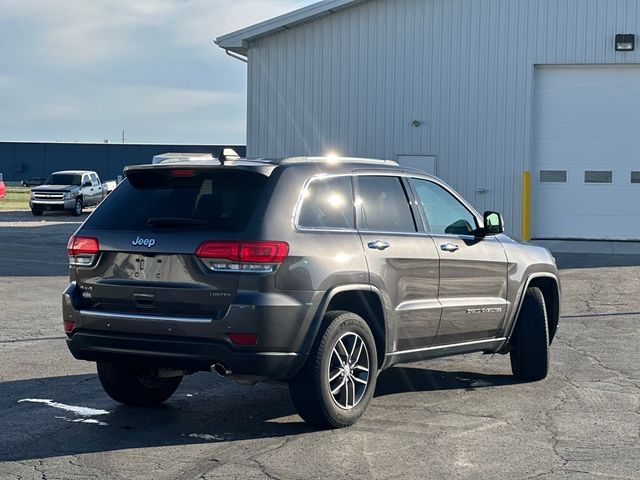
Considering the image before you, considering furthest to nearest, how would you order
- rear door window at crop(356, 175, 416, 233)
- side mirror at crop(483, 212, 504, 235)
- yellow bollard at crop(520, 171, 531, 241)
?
1. yellow bollard at crop(520, 171, 531, 241)
2. side mirror at crop(483, 212, 504, 235)
3. rear door window at crop(356, 175, 416, 233)

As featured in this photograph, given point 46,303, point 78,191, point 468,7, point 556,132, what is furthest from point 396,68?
point 78,191

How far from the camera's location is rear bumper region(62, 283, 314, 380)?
6.72 m

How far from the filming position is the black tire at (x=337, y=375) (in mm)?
7047

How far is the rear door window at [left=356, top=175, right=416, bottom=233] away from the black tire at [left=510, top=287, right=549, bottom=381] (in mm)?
1657

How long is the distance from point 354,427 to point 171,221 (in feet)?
5.97

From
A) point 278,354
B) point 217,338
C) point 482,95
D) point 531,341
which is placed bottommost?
point 531,341

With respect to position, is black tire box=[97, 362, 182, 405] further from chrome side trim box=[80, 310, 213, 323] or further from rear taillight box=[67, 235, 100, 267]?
rear taillight box=[67, 235, 100, 267]

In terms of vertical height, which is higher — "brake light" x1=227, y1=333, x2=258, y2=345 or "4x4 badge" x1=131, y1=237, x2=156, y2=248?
"4x4 badge" x1=131, y1=237, x2=156, y2=248

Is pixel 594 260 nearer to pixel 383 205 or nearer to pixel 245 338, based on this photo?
pixel 383 205

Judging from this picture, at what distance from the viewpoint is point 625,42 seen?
25859 mm

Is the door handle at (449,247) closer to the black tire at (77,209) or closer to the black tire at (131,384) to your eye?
the black tire at (131,384)

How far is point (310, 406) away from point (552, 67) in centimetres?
2094

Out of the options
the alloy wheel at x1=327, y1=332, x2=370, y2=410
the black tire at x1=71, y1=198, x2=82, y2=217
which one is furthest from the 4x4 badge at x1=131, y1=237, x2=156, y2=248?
the black tire at x1=71, y1=198, x2=82, y2=217

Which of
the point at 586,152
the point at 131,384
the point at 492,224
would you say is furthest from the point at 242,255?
the point at 586,152
